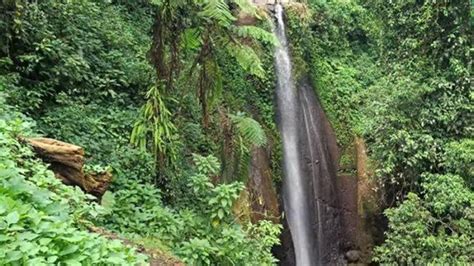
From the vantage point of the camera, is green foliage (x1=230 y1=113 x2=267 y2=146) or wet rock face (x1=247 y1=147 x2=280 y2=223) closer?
green foliage (x1=230 y1=113 x2=267 y2=146)

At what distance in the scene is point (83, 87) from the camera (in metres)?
7.54

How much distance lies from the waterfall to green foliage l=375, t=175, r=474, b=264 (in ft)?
6.56

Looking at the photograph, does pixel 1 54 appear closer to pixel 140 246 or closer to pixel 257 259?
pixel 140 246

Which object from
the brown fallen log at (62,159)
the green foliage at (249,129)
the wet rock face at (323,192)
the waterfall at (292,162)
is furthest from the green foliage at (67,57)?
the wet rock face at (323,192)

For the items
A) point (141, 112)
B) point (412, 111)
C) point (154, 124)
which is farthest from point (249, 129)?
point (412, 111)

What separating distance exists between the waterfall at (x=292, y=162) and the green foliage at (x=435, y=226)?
6.56ft

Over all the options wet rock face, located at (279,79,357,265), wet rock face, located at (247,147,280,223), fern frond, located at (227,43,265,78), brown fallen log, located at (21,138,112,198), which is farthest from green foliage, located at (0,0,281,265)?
wet rock face, located at (279,79,357,265)

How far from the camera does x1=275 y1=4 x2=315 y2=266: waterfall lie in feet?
36.3

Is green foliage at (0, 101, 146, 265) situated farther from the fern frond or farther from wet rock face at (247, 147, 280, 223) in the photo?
wet rock face at (247, 147, 280, 223)

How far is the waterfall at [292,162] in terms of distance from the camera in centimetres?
1105

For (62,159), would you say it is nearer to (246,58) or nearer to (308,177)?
(246,58)

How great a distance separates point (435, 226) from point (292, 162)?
357cm

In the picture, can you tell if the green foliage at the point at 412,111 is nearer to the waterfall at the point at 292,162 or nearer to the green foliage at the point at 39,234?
the waterfall at the point at 292,162

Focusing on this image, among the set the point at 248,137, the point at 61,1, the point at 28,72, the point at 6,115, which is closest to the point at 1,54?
the point at 28,72
